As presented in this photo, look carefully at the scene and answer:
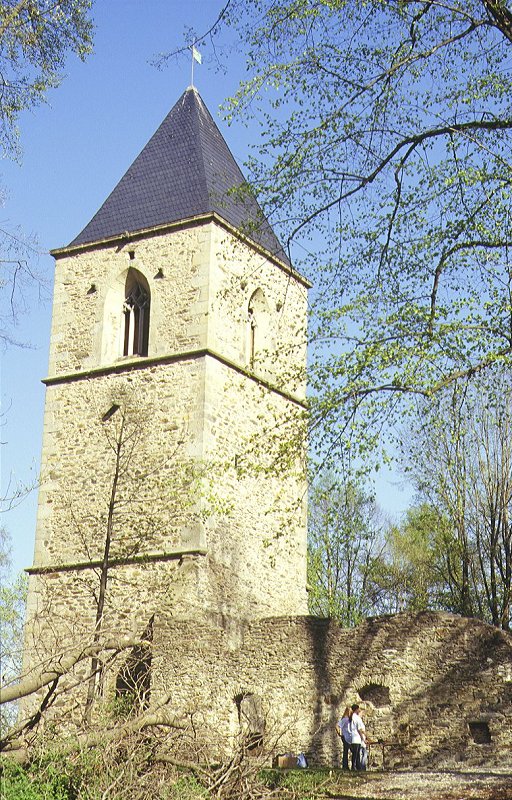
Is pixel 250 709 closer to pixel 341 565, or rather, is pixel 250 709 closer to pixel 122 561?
pixel 122 561

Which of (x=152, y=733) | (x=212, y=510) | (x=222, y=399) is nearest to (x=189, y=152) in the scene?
(x=222, y=399)

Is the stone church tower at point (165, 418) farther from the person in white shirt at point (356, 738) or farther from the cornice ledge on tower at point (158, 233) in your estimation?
the person in white shirt at point (356, 738)

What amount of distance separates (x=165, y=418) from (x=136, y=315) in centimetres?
266

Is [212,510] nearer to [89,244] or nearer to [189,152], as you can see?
[89,244]

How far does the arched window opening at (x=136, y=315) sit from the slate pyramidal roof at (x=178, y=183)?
3.48ft

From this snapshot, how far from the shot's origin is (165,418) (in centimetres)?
1995

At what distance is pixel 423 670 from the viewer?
16.1 m

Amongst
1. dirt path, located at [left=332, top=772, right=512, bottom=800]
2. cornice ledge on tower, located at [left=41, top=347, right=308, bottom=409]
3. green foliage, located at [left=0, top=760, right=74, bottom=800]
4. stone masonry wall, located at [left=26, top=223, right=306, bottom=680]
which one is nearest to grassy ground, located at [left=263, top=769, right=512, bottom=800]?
dirt path, located at [left=332, top=772, right=512, bottom=800]

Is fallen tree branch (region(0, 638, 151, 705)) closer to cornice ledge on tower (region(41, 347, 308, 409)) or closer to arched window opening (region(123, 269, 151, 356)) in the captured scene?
cornice ledge on tower (region(41, 347, 308, 409))

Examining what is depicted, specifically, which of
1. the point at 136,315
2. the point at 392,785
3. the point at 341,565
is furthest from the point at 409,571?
the point at 392,785

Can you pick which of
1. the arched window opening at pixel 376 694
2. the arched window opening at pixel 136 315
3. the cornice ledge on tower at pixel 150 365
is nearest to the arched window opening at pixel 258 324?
the cornice ledge on tower at pixel 150 365

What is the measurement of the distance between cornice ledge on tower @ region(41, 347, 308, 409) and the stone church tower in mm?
39

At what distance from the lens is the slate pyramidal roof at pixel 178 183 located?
2181 centimetres

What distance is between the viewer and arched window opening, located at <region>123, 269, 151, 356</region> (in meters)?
21.3
